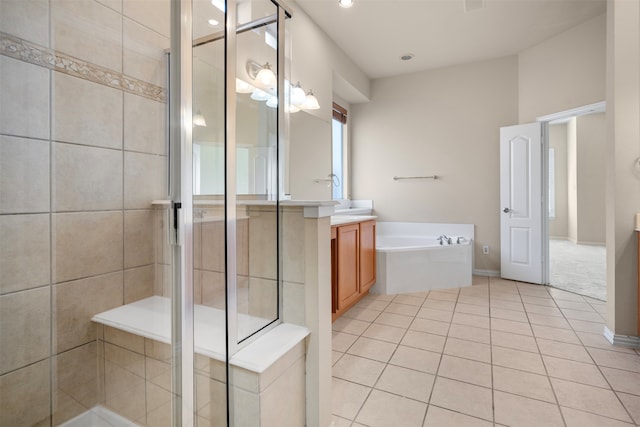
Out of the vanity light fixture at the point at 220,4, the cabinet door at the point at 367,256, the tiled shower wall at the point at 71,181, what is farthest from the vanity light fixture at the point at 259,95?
the cabinet door at the point at 367,256

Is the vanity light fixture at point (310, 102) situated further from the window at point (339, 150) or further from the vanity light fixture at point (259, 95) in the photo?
the vanity light fixture at point (259, 95)

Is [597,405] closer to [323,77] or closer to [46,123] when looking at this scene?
[46,123]

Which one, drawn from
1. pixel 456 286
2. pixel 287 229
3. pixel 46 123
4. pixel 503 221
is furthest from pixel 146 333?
pixel 503 221

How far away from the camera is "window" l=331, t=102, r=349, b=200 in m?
4.45

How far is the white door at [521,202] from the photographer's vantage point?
369cm

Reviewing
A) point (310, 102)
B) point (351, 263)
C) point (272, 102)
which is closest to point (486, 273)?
point (351, 263)

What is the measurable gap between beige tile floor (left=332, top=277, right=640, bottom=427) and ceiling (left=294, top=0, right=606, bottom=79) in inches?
119

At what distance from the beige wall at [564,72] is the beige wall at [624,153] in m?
1.19

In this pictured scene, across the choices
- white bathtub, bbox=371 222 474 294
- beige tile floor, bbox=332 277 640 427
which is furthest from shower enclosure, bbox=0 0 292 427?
white bathtub, bbox=371 222 474 294

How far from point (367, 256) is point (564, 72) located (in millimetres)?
3146

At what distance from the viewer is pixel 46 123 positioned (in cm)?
127

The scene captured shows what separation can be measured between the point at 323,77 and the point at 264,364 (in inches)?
124

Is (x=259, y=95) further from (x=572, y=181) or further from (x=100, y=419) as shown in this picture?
(x=572, y=181)

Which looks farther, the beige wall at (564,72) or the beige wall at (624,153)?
the beige wall at (564,72)
